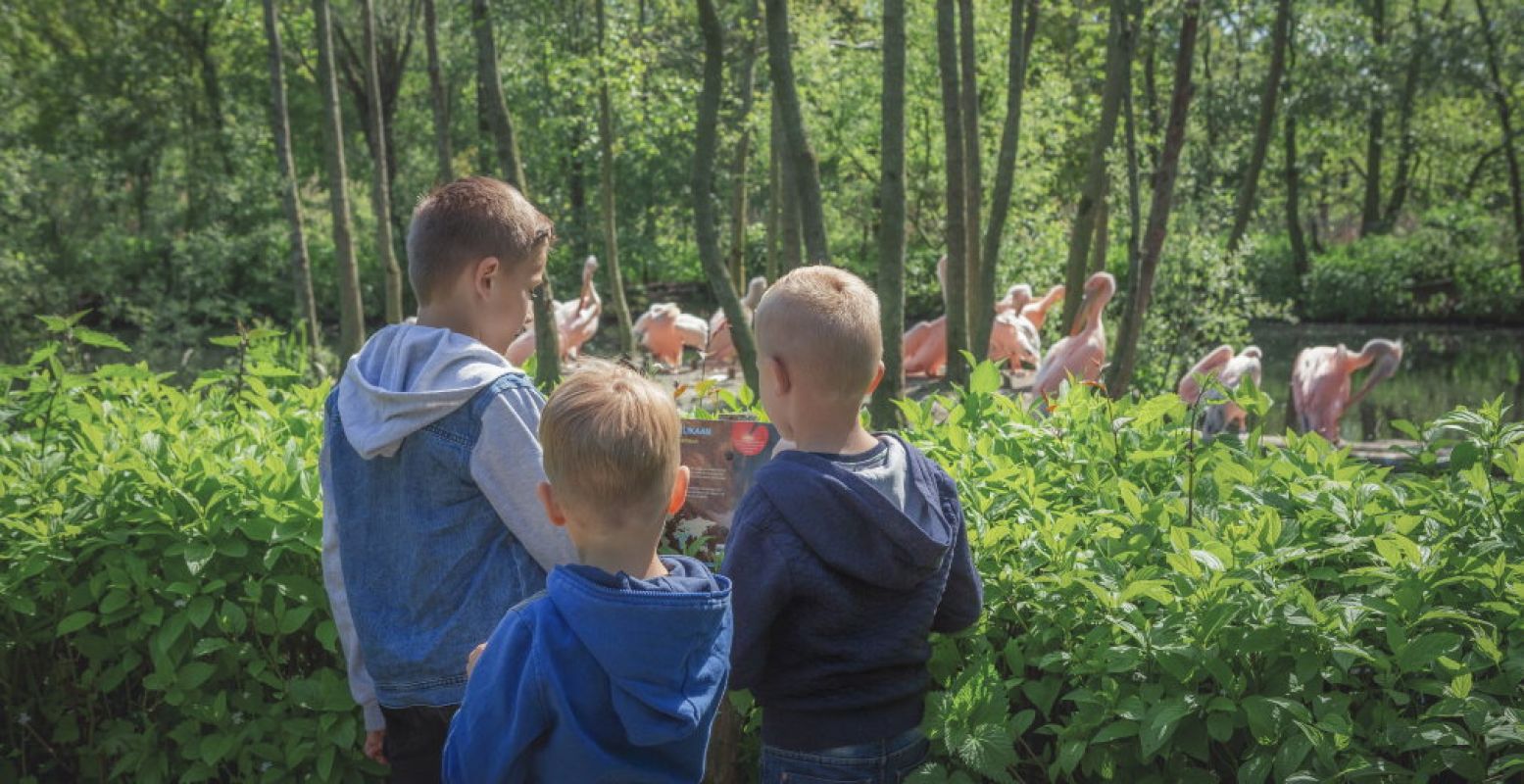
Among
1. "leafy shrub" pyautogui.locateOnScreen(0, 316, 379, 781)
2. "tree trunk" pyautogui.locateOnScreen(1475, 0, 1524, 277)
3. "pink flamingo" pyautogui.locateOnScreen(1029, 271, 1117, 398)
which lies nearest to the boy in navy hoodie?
"leafy shrub" pyautogui.locateOnScreen(0, 316, 379, 781)

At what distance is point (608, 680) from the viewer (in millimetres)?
1771

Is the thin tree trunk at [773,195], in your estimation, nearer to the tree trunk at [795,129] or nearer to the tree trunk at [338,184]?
the tree trunk at [338,184]

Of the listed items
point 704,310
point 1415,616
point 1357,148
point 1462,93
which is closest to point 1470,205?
point 1462,93

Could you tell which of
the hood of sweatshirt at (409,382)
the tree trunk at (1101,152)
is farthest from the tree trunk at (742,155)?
the hood of sweatshirt at (409,382)

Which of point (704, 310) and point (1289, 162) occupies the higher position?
point (1289, 162)

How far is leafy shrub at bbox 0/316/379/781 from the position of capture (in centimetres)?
308

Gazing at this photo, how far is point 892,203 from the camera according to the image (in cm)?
546

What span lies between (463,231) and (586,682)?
39.3 inches

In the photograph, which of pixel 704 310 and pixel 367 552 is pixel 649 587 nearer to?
pixel 367 552

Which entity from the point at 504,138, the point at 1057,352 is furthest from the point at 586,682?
the point at 1057,352

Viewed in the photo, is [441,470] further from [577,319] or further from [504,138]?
[577,319]

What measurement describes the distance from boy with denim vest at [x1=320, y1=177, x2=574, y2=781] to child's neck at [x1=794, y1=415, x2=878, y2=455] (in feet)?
1.57

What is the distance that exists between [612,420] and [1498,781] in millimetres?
1641

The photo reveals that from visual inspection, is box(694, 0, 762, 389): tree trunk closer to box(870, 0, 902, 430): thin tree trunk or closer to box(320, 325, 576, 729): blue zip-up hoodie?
box(870, 0, 902, 430): thin tree trunk
